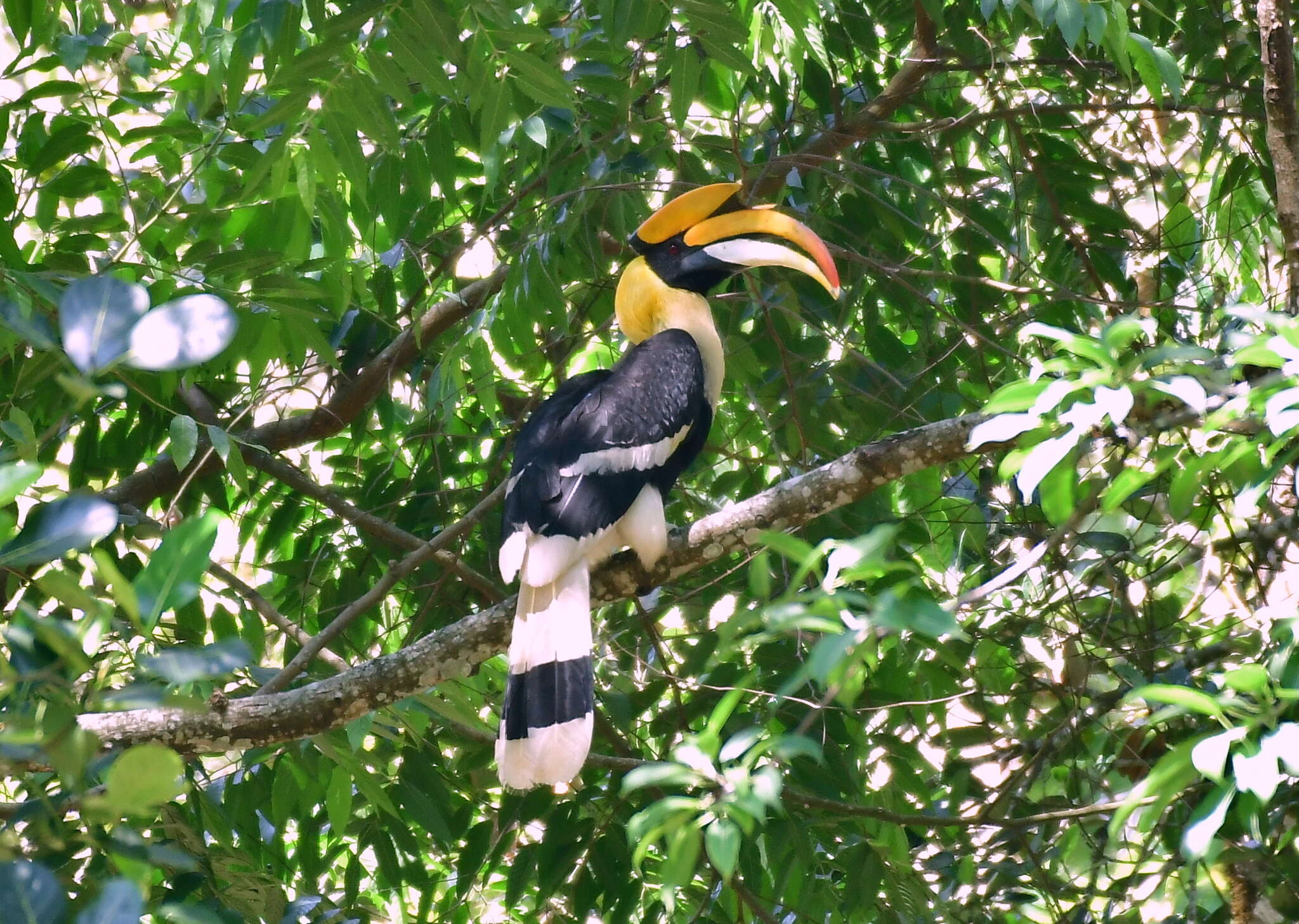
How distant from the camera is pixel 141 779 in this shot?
95 cm

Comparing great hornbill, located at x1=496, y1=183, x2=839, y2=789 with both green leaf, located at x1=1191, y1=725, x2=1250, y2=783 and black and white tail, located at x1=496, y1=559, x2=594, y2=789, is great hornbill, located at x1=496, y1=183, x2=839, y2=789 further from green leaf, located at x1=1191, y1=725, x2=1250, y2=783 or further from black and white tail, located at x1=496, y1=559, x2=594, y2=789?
green leaf, located at x1=1191, y1=725, x2=1250, y2=783

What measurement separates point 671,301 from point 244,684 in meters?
1.48

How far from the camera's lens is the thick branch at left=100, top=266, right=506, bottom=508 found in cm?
342

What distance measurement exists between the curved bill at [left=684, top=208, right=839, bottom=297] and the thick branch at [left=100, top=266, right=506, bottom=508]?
56cm

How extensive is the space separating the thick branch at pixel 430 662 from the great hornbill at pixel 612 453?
182 mm

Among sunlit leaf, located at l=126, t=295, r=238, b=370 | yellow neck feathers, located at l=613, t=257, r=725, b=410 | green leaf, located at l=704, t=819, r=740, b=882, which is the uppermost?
yellow neck feathers, located at l=613, t=257, r=725, b=410

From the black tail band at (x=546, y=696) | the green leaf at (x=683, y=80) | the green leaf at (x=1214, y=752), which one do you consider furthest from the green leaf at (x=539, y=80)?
the green leaf at (x=1214, y=752)

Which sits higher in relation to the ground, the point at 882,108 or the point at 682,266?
the point at 882,108

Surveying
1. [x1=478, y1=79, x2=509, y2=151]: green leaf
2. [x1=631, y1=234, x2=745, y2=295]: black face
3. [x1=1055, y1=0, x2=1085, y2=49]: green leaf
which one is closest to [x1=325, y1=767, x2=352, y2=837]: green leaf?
[x1=478, y1=79, x2=509, y2=151]: green leaf

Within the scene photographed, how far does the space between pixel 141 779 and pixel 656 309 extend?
108 inches

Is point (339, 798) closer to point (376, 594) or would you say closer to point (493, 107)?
point (376, 594)

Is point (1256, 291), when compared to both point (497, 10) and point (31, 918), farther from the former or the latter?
point (31, 918)

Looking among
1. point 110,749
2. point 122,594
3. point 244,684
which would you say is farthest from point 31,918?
point 244,684

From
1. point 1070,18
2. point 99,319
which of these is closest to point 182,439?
point 99,319
